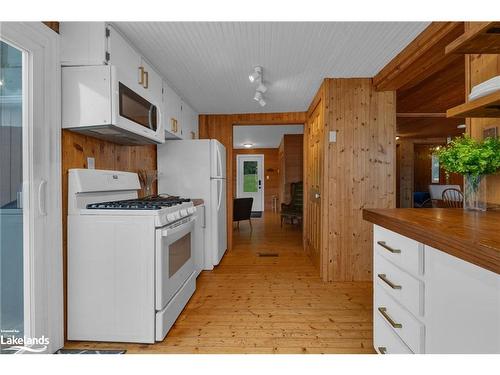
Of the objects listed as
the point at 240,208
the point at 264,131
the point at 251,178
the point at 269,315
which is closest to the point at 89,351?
the point at 269,315

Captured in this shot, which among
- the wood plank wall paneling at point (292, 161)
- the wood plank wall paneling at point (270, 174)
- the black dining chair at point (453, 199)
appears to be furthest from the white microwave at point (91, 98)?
the wood plank wall paneling at point (270, 174)

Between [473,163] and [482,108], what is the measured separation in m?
0.29

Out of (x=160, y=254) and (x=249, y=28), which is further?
(x=249, y=28)

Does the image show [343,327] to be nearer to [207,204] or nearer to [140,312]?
[140,312]

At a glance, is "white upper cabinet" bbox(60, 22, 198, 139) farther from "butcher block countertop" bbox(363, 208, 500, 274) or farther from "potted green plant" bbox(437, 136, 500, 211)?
"potted green plant" bbox(437, 136, 500, 211)

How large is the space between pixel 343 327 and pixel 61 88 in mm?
2568

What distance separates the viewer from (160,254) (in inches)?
71.4

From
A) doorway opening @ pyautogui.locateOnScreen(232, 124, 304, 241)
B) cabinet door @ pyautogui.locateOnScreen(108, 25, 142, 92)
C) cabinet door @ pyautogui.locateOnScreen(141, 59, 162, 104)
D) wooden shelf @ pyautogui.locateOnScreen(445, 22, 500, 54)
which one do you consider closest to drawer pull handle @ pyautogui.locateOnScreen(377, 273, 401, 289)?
wooden shelf @ pyautogui.locateOnScreen(445, 22, 500, 54)

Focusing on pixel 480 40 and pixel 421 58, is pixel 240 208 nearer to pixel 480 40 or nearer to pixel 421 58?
pixel 421 58

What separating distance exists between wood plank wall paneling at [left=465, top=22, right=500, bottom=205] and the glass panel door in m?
2.45

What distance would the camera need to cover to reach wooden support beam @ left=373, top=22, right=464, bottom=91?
183 centimetres

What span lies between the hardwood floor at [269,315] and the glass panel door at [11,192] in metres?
0.47
